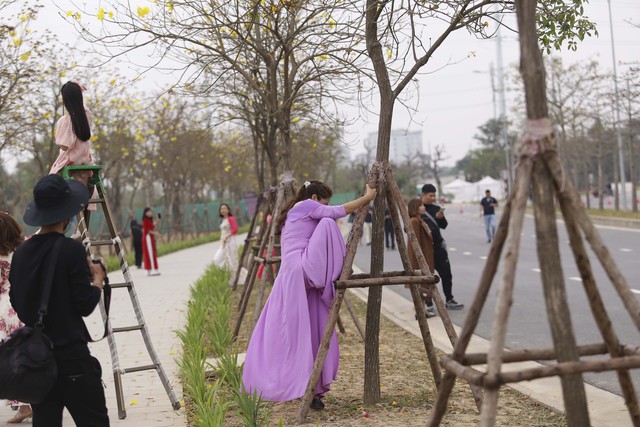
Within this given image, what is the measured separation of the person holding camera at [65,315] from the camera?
450 centimetres

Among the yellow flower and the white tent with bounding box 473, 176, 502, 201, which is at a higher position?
the yellow flower

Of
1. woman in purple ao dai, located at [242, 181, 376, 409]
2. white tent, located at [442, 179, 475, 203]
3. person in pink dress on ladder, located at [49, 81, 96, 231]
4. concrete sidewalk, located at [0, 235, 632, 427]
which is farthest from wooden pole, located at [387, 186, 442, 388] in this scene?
white tent, located at [442, 179, 475, 203]

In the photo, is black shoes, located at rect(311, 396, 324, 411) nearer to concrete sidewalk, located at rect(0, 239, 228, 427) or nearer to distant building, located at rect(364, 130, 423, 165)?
concrete sidewalk, located at rect(0, 239, 228, 427)

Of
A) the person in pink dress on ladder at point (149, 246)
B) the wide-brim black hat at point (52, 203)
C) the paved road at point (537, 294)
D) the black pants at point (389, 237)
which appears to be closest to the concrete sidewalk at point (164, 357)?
the paved road at point (537, 294)

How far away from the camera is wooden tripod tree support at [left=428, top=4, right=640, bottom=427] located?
3602 mm

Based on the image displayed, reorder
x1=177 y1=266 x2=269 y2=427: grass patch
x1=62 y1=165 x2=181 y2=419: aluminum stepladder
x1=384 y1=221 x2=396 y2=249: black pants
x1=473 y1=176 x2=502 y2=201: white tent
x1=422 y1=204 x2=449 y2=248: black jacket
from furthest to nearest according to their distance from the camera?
x1=473 y1=176 x2=502 y2=201: white tent → x1=384 y1=221 x2=396 y2=249: black pants → x1=422 y1=204 x2=449 y2=248: black jacket → x1=62 y1=165 x2=181 y2=419: aluminum stepladder → x1=177 y1=266 x2=269 y2=427: grass patch

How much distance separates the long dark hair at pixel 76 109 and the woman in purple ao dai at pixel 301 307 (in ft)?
5.68

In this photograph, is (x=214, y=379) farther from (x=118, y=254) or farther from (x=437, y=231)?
(x=437, y=231)

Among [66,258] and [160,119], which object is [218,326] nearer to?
[66,258]

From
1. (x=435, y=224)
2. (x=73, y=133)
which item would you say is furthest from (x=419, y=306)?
(x=435, y=224)

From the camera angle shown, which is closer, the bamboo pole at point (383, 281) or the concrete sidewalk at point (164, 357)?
the bamboo pole at point (383, 281)

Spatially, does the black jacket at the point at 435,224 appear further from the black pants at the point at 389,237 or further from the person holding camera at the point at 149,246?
the black pants at the point at 389,237

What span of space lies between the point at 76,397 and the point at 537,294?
35.5 feet

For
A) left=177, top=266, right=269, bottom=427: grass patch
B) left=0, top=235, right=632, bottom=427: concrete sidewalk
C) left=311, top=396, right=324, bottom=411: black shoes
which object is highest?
left=177, top=266, right=269, bottom=427: grass patch
